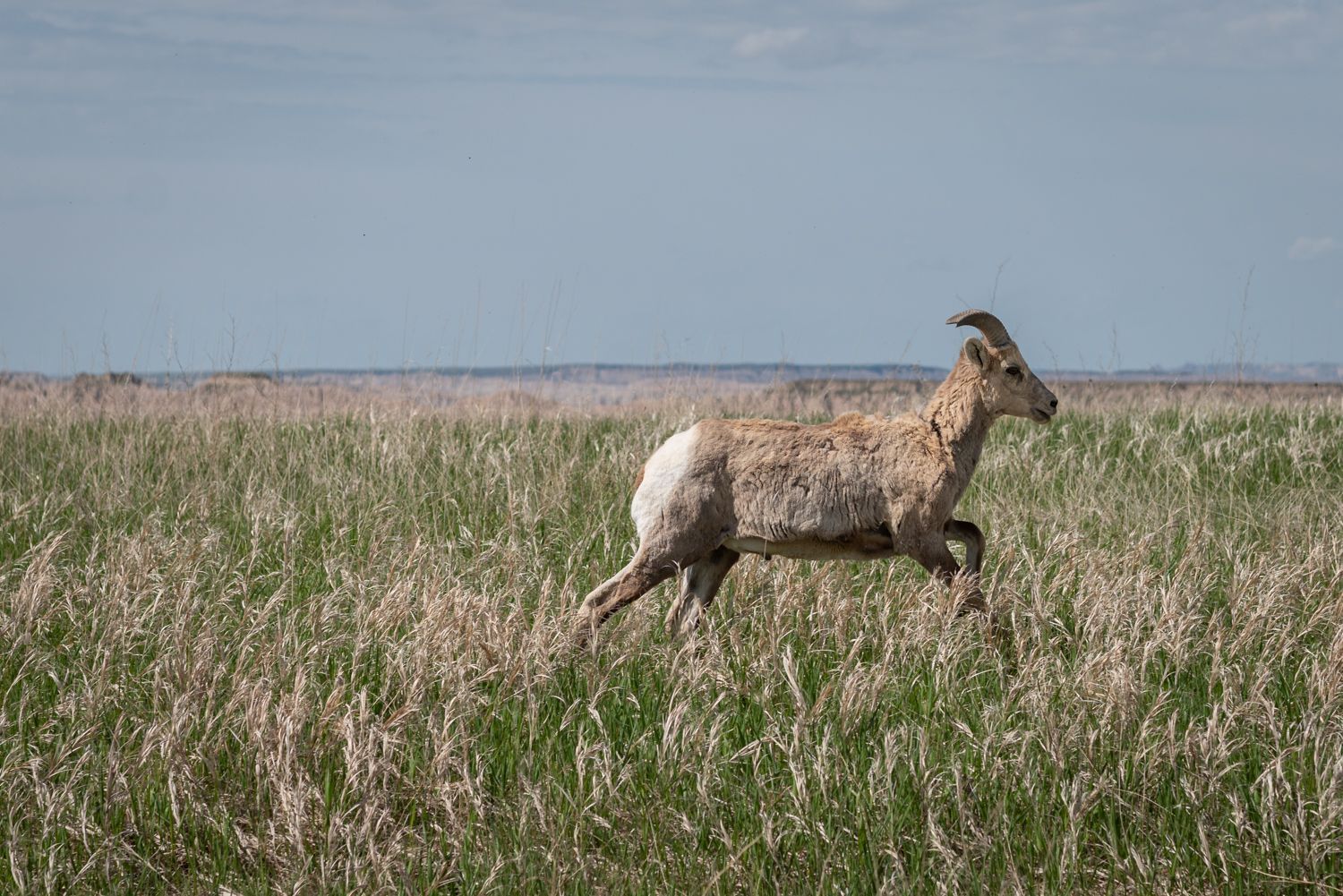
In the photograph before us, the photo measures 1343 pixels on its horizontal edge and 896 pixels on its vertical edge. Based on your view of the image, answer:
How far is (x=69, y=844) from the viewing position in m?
4.21

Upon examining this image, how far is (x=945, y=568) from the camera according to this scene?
614 centimetres

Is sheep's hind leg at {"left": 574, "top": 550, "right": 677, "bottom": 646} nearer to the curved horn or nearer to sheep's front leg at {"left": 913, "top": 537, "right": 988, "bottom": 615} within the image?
sheep's front leg at {"left": 913, "top": 537, "right": 988, "bottom": 615}

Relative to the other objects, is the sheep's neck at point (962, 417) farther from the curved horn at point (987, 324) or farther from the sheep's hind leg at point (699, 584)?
the sheep's hind leg at point (699, 584)

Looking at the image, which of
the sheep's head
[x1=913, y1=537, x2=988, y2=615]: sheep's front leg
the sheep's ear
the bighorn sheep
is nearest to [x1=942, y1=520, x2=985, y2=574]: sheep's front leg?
the bighorn sheep

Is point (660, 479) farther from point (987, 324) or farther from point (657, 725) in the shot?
point (987, 324)

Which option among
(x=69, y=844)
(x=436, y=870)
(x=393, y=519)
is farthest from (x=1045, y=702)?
(x=393, y=519)

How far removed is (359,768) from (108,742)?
1288mm

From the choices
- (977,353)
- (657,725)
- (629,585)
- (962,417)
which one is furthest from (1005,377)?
(657,725)

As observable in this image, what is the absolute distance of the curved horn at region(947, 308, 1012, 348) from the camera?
6434 millimetres

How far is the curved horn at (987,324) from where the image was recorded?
6.43m

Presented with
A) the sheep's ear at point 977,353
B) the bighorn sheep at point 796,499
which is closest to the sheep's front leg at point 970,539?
the bighorn sheep at point 796,499

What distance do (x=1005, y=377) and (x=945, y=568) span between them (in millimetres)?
1077

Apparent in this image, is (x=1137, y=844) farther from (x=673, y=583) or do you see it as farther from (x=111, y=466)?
(x=111, y=466)

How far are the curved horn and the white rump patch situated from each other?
1.41m
